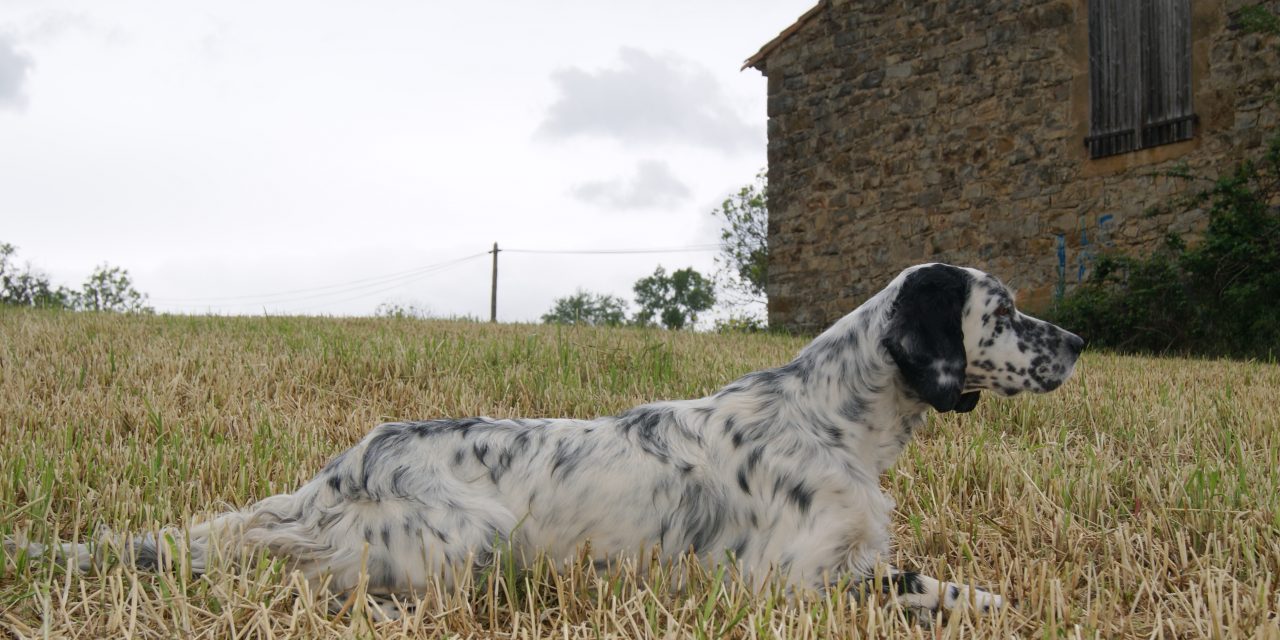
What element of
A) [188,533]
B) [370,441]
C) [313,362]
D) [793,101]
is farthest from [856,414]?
[793,101]

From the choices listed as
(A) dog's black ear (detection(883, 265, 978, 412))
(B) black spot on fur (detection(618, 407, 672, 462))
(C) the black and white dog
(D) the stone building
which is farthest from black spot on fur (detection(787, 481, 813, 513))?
(D) the stone building

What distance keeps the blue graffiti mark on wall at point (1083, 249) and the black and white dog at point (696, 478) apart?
431 inches

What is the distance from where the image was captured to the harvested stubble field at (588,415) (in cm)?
263

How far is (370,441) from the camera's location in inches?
126

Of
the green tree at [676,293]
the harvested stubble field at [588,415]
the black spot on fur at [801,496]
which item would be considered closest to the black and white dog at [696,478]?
the black spot on fur at [801,496]

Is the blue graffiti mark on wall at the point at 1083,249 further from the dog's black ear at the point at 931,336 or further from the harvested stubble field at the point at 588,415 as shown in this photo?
the dog's black ear at the point at 931,336

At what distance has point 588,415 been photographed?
5543mm

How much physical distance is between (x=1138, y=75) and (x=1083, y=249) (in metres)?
2.37

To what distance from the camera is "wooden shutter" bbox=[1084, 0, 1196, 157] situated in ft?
40.8

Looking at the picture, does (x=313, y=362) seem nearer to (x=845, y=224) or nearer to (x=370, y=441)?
(x=370, y=441)

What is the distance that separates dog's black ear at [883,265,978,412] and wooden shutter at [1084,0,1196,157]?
1108cm

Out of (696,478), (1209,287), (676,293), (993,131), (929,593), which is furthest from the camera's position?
(676,293)

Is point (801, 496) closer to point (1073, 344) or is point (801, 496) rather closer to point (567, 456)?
point (567, 456)

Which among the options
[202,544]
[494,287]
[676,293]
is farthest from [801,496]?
[676,293]
